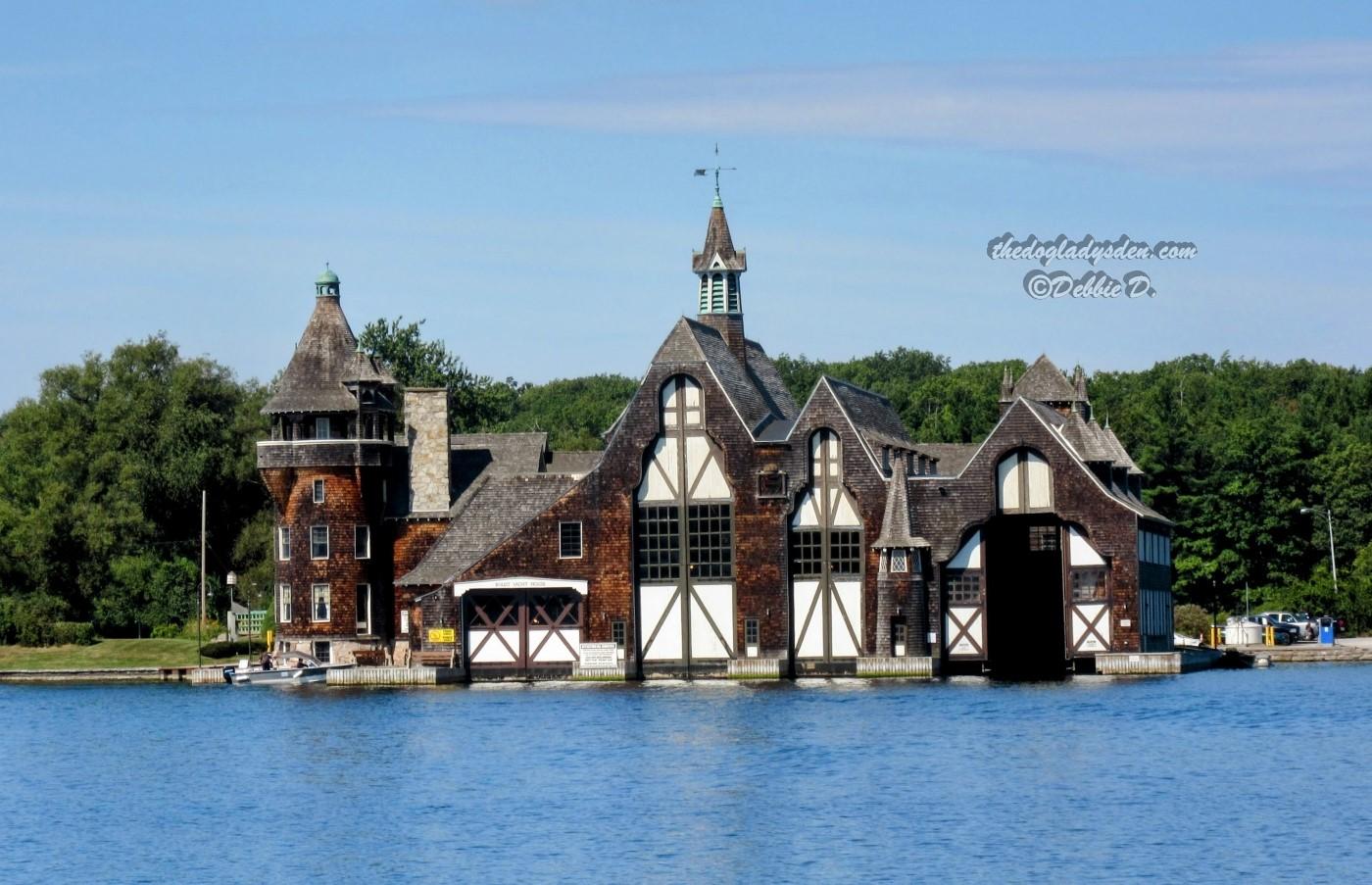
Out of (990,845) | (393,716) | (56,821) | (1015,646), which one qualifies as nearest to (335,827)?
(56,821)

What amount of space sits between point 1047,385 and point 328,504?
2968 centimetres

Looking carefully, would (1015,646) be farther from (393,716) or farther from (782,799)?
(782,799)

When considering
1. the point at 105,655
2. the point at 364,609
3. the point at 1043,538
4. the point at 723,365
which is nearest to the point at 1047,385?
the point at 1043,538

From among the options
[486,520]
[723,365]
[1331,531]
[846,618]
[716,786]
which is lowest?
[716,786]

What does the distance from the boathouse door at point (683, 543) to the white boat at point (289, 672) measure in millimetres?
12054

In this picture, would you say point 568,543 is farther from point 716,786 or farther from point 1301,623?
point 1301,623

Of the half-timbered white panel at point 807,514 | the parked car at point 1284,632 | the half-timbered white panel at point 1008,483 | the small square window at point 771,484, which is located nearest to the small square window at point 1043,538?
the half-timbered white panel at point 1008,483

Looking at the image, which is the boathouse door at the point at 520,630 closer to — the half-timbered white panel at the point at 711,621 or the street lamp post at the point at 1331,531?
the half-timbered white panel at the point at 711,621

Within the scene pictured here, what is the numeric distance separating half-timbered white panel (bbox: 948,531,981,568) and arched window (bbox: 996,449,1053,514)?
1442 millimetres

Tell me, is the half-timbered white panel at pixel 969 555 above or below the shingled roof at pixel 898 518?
below

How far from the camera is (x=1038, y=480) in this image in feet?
269

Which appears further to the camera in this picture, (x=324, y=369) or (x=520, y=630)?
(x=324, y=369)

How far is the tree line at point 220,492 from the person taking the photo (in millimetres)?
111562

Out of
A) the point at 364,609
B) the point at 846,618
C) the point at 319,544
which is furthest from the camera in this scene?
the point at 364,609
